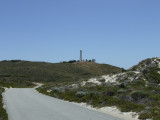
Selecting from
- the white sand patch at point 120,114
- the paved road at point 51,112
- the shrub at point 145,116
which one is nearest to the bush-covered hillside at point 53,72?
the paved road at point 51,112

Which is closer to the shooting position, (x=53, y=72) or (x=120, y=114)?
(x=120, y=114)

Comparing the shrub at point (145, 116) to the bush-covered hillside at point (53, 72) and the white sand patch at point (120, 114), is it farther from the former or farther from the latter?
the bush-covered hillside at point (53, 72)

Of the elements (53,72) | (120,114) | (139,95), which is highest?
(139,95)

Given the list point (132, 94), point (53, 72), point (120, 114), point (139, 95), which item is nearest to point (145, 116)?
point (120, 114)

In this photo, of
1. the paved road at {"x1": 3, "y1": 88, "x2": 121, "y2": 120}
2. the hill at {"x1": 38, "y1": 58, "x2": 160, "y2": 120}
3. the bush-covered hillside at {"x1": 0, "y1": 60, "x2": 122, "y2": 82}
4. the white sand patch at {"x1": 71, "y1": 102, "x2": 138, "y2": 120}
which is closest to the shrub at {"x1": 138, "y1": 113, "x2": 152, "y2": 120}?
the hill at {"x1": 38, "y1": 58, "x2": 160, "y2": 120}

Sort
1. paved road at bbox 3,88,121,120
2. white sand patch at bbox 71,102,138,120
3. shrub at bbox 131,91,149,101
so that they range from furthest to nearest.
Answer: shrub at bbox 131,91,149,101 < white sand patch at bbox 71,102,138,120 < paved road at bbox 3,88,121,120

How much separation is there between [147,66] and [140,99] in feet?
63.8

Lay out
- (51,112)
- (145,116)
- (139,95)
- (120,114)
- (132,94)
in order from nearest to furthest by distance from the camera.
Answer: (145,116) → (120,114) → (51,112) → (139,95) → (132,94)

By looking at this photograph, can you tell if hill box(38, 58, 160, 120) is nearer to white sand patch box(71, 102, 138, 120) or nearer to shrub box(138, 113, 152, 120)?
shrub box(138, 113, 152, 120)

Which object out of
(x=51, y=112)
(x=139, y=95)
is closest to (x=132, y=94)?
(x=139, y=95)

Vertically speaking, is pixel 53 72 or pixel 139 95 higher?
pixel 139 95

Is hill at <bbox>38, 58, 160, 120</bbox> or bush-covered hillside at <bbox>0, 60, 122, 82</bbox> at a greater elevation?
hill at <bbox>38, 58, 160, 120</bbox>

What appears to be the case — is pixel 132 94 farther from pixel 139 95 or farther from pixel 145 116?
pixel 145 116

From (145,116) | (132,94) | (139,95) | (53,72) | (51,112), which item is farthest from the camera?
(53,72)
